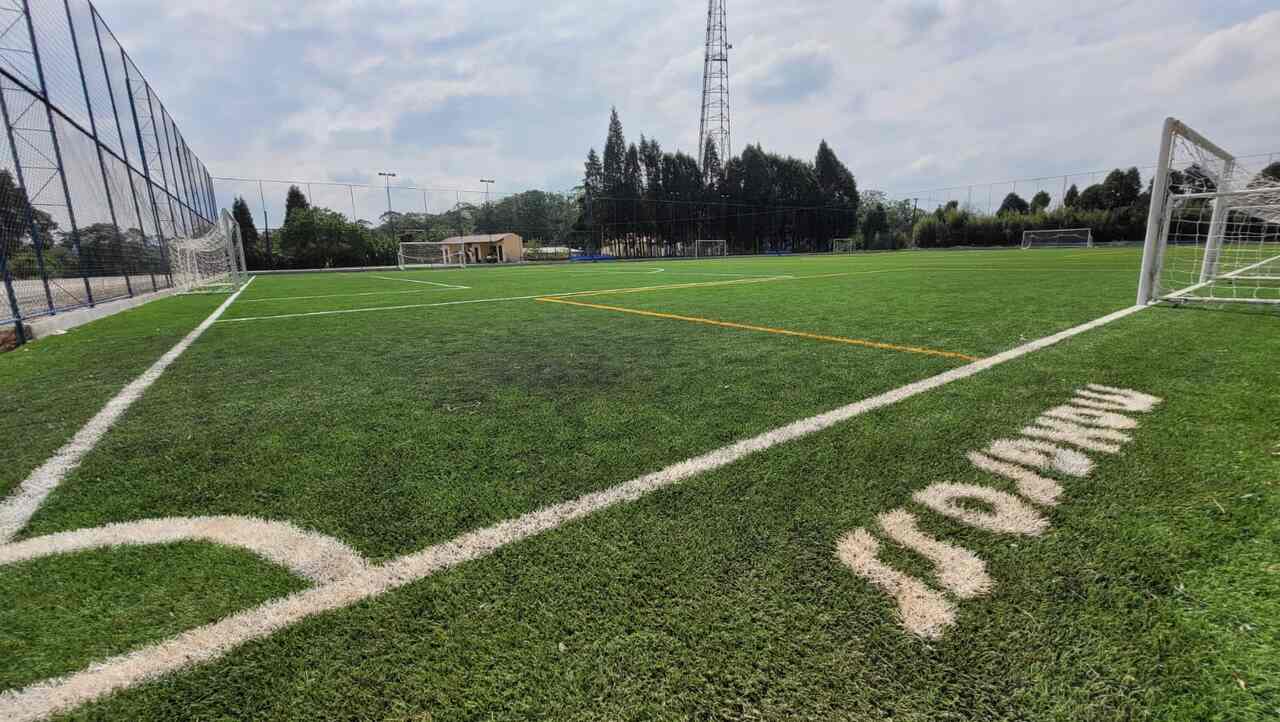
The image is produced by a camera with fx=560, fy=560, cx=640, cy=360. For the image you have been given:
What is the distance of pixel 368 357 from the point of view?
15.2 feet

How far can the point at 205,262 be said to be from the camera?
19.0 metres

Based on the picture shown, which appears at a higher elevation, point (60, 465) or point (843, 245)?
point (843, 245)

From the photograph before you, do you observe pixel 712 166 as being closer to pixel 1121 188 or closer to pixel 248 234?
pixel 1121 188

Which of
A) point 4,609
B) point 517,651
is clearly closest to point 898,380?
point 517,651

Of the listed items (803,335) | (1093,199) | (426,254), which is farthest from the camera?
(1093,199)

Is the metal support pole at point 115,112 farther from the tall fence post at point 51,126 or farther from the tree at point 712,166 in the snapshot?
the tree at point 712,166

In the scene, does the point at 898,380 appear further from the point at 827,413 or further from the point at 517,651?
the point at 517,651

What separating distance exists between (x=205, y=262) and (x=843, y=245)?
202ft

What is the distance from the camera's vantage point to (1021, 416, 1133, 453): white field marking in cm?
234

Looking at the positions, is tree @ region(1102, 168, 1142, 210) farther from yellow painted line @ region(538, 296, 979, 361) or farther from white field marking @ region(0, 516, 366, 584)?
white field marking @ region(0, 516, 366, 584)

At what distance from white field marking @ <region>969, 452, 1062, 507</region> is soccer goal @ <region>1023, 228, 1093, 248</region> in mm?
55815

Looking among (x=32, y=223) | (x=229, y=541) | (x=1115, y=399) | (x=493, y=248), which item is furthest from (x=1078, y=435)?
(x=493, y=248)

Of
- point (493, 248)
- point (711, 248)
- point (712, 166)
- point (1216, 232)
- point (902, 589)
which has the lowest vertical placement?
point (902, 589)

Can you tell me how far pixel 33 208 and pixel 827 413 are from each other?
10.0 m
